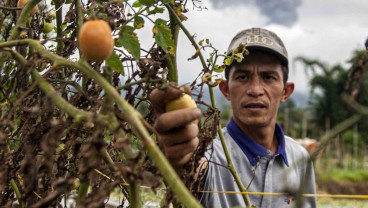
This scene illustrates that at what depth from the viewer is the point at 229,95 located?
8.66 feet

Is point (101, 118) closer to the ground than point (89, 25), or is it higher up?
closer to the ground

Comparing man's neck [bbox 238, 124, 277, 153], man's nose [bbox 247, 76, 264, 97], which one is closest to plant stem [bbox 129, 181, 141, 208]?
man's nose [bbox 247, 76, 264, 97]

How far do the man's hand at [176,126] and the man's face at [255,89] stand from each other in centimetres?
116

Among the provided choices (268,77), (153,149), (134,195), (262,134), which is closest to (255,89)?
(268,77)

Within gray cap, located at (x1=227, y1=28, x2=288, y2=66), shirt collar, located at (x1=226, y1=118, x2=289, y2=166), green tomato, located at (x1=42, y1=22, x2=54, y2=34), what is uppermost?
gray cap, located at (x1=227, y1=28, x2=288, y2=66)

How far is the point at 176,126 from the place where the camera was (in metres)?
1.09

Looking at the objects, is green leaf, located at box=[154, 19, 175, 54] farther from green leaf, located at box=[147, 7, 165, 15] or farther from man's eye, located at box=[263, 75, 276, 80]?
man's eye, located at box=[263, 75, 276, 80]

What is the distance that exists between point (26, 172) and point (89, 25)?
0.22 metres

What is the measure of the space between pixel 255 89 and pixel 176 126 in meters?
1.40

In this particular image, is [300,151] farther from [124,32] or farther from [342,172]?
[342,172]

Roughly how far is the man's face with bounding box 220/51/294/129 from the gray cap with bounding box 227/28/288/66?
36mm

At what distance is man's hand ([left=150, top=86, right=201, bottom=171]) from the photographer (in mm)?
1060

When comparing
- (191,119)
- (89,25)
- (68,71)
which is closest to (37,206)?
(89,25)

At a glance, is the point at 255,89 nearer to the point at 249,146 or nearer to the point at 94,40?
the point at 249,146
